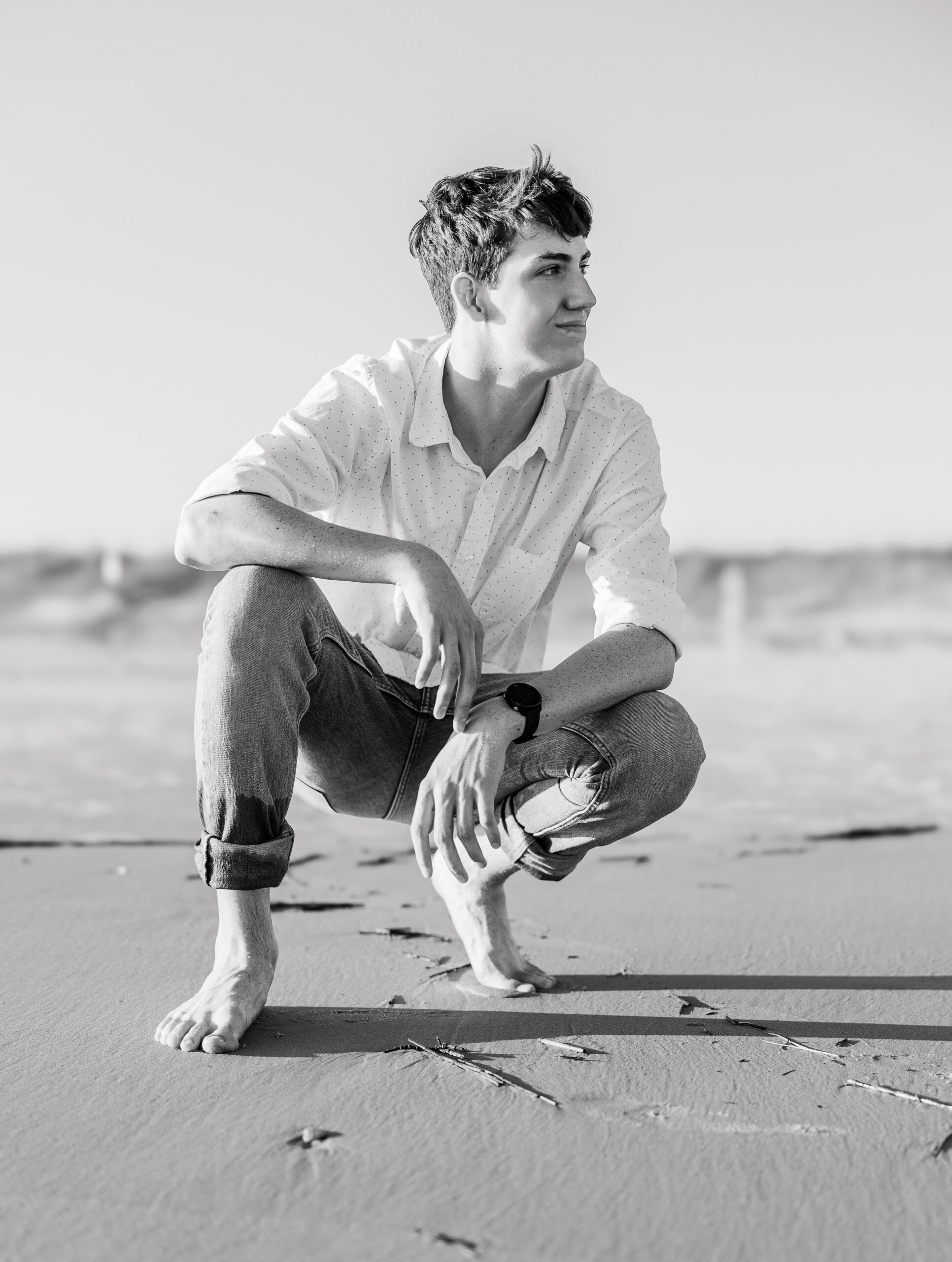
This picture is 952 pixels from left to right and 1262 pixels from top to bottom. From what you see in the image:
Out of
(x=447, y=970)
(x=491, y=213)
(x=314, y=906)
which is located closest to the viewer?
(x=447, y=970)

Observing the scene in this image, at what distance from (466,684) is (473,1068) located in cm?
55

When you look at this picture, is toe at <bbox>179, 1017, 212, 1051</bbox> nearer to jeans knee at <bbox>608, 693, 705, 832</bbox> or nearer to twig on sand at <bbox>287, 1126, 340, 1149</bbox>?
twig on sand at <bbox>287, 1126, 340, 1149</bbox>

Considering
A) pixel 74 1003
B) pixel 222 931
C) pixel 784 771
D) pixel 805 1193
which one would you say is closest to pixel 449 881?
pixel 222 931

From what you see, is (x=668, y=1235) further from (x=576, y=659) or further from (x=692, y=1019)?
(x=576, y=659)

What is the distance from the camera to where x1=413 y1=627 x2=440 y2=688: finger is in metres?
1.74

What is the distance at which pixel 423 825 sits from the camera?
1.74 meters

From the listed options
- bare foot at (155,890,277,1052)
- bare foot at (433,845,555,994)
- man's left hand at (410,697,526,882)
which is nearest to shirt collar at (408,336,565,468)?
man's left hand at (410,697,526,882)

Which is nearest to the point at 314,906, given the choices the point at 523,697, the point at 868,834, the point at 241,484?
the point at 523,697

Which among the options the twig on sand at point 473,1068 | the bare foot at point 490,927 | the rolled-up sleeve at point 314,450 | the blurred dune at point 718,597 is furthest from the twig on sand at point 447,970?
the blurred dune at point 718,597

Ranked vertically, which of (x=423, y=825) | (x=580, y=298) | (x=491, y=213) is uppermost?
(x=491, y=213)

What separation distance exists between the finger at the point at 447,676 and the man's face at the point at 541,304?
0.60 meters

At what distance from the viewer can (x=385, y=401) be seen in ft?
6.86

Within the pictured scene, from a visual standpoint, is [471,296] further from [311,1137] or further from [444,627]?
[311,1137]

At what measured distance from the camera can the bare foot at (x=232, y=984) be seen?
162cm
